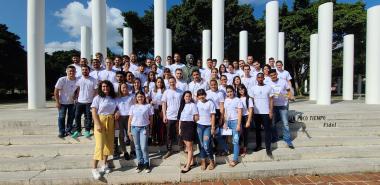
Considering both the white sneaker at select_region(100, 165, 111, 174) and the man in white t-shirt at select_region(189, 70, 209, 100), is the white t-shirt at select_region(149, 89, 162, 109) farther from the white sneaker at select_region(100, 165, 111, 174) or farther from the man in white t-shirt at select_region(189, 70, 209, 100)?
the white sneaker at select_region(100, 165, 111, 174)

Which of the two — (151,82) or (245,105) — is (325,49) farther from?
(151,82)

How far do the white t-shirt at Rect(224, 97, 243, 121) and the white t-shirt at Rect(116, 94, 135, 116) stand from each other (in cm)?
199

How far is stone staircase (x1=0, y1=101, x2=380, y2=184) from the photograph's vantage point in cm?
518

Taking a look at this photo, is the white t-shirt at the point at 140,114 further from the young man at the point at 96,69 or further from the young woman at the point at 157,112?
the young man at the point at 96,69

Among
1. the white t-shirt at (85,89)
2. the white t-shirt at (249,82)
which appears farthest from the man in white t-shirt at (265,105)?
the white t-shirt at (85,89)

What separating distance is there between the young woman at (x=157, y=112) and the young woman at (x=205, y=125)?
979mm

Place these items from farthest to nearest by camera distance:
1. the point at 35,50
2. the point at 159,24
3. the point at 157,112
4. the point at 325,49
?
the point at 159,24, the point at 325,49, the point at 35,50, the point at 157,112

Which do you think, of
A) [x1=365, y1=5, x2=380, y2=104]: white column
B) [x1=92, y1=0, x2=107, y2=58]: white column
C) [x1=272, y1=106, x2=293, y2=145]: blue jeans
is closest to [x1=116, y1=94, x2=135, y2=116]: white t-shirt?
[x1=272, y1=106, x2=293, y2=145]: blue jeans

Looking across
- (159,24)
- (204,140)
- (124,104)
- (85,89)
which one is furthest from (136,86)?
(159,24)

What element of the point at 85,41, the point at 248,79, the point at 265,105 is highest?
the point at 85,41

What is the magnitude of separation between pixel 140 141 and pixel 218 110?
5.84ft

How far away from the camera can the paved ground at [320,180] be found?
16.1 ft

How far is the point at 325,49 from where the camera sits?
449 inches

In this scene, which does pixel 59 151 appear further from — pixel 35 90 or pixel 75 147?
pixel 35 90
